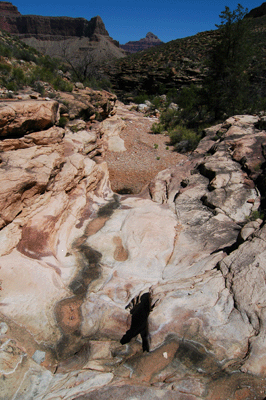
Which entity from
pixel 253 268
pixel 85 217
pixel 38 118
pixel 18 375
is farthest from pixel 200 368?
pixel 38 118

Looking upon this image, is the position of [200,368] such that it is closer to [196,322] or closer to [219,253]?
[196,322]

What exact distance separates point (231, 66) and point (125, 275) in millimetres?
15947

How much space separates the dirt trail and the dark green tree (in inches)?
179

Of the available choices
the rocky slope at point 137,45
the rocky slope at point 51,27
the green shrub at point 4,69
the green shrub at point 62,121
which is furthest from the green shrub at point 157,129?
the rocky slope at point 137,45

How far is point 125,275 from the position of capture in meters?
5.53

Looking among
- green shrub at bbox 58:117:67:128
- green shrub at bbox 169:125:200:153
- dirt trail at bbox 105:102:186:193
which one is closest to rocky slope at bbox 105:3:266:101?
dirt trail at bbox 105:102:186:193

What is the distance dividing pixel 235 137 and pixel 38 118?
7.84 metres

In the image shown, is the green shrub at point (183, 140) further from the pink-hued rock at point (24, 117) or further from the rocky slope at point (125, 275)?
the pink-hued rock at point (24, 117)

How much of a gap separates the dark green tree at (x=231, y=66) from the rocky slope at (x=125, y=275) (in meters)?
7.30

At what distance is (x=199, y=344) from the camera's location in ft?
10.8

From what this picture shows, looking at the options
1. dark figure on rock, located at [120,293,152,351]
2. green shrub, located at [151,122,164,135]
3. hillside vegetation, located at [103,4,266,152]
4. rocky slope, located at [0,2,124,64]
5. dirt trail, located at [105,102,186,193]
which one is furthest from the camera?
rocky slope, located at [0,2,124,64]

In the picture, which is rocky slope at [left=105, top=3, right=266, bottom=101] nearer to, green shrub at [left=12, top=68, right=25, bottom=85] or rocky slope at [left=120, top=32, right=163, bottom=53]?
green shrub at [left=12, top=68, right=25, bottom=85]

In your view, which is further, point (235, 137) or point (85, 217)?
point (235, 137)

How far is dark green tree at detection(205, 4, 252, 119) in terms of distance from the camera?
614 inches
